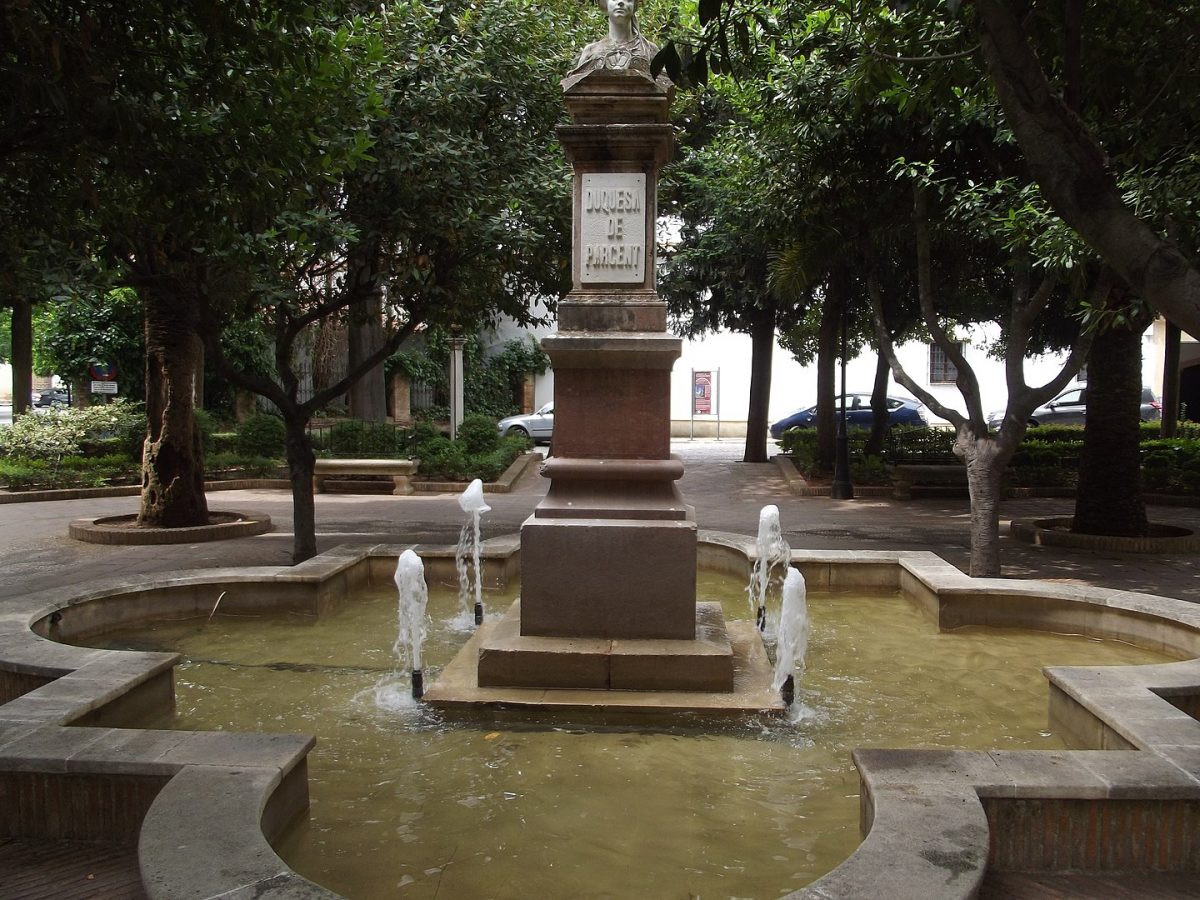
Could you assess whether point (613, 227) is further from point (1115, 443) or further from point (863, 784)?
point (1115, 443)

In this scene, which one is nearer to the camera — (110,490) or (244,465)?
(110,490)

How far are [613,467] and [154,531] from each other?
7627 millimetres

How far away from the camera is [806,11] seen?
26.7ft

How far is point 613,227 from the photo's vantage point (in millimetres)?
5602

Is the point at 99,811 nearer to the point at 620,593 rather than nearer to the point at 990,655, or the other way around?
the point at 620,593

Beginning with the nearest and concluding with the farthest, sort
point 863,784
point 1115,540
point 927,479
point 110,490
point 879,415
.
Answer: point 863,784, point 1115,540, point 927,479, point 110,490, point 879,415

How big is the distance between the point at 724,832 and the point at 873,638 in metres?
3.20

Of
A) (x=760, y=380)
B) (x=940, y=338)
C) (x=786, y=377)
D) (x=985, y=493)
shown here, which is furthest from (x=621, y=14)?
(x=786, y=377)

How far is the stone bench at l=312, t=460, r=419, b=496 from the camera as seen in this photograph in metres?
17.2

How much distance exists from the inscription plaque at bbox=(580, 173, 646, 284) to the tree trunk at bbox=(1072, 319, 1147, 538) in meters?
7.21

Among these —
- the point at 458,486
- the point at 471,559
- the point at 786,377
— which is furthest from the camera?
the point at 786,377

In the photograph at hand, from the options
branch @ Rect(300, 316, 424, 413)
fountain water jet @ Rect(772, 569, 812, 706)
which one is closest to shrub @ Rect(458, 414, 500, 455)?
branch @ Rect(300, 316, 424, 413)

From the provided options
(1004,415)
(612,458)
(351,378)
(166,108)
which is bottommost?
(612,458)

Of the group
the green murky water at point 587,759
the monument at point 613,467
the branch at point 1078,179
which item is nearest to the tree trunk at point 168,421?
the green murky water at point 587,759
